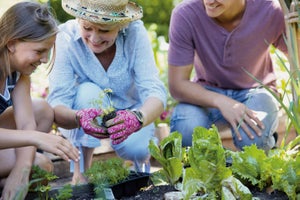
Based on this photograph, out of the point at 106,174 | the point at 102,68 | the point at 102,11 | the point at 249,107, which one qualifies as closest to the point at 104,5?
the point at 102,11

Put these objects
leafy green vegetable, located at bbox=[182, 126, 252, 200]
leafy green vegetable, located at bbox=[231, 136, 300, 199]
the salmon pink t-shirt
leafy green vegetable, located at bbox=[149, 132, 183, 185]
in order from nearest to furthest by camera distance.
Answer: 1. leafy green vegetable, located at bbox=[182, 126, 252, 200]
2. leafy green vegetable, located at bbox=[231, 136, 300, 199]
3. leafy green vegetable, located at bbox=[149, 132, 183, 185]
4. the salmon pink t-shirt

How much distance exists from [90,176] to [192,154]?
522 millimetres

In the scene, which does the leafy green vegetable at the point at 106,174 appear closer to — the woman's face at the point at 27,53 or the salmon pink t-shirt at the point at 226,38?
the woman's face at the point at 27,53

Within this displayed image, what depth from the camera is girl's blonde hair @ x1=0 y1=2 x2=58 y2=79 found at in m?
2.79

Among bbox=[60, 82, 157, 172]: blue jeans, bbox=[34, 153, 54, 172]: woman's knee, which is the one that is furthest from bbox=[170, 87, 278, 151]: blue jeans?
bbox=[34, 153, 54, 172]: woman's knee

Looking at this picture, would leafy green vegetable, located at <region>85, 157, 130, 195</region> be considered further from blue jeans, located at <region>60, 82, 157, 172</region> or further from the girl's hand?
blue jeans, located at <region>60, 82, 157, 172</region>

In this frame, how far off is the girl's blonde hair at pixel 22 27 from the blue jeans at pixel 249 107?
0.94m

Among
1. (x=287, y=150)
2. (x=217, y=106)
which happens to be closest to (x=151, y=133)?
(x=217, y=106)

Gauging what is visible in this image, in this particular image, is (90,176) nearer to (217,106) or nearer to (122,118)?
(122,118)

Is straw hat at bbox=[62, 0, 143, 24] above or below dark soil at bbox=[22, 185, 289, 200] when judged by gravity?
above

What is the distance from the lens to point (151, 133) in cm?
343

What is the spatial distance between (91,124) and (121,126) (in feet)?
0.45

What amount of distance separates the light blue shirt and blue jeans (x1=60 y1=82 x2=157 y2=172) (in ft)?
0.20

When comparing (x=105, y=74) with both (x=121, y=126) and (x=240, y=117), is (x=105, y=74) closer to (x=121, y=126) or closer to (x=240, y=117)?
(x=121, y=126)
